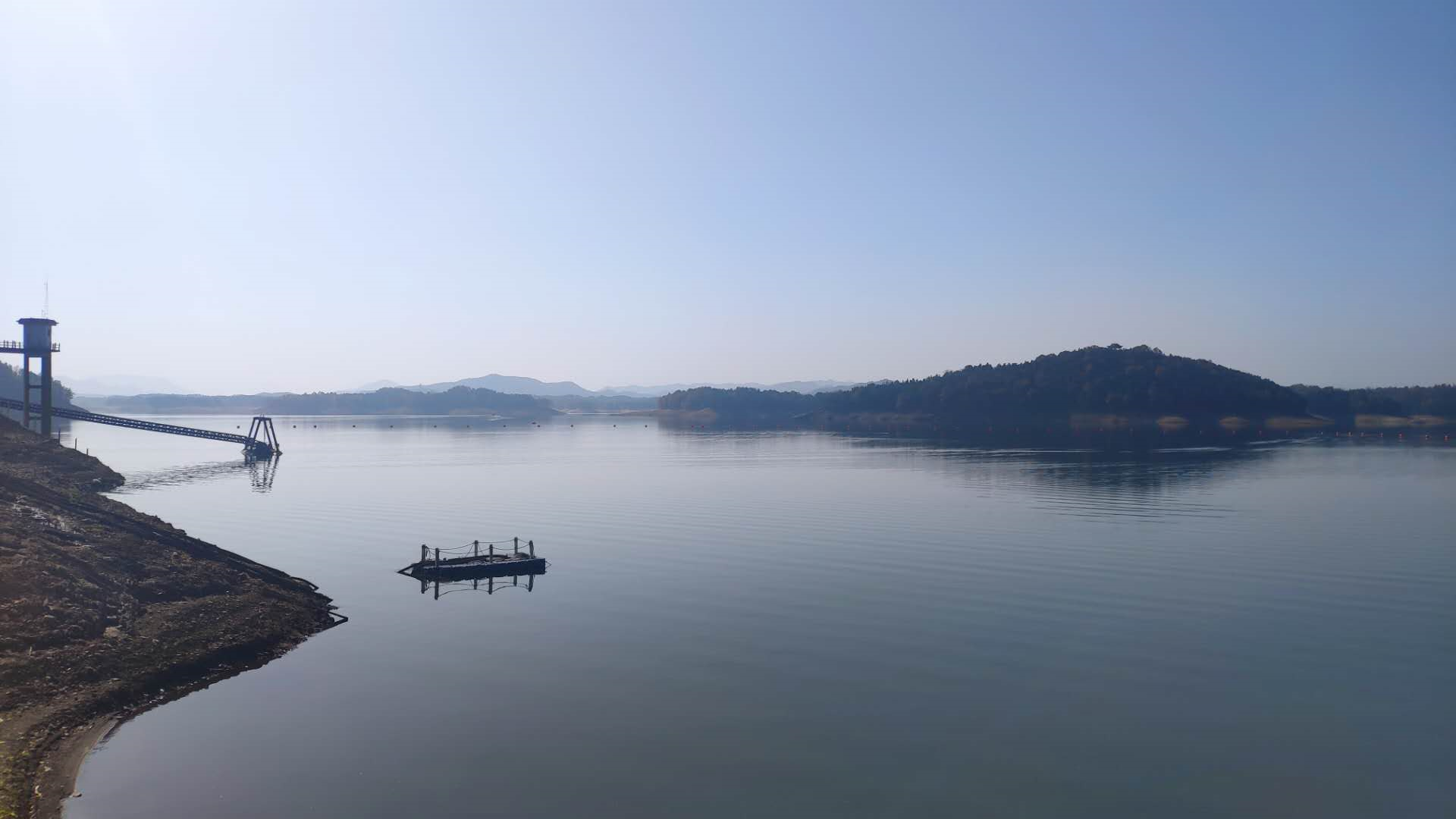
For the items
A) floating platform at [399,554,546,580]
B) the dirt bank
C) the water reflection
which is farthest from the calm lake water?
the water reflection

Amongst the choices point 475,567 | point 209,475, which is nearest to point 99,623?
point 475,567

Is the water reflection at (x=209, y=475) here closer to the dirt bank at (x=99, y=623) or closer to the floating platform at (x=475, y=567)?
the dirt bank at (x=99, y=623)

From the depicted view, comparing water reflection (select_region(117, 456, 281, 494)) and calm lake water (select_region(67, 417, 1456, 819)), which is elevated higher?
water reflection (select_region(117, 456, 281, 494))

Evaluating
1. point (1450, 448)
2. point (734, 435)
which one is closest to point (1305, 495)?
point (1450, 448)

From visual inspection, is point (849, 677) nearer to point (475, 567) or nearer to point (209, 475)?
point (475, 567)

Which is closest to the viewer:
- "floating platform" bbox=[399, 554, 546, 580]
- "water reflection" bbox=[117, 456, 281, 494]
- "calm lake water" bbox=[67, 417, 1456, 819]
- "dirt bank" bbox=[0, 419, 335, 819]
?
"calm lake water" bbox=[67, 417, 1456, 819]

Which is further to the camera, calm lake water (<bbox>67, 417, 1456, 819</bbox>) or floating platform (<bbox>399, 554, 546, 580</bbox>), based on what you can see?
floating platform (<bbox>399, 554, 546, 580</bbox>)

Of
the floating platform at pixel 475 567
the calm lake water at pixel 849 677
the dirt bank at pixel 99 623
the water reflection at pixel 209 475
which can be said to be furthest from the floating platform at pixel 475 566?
the water reflection at pixel 209 475

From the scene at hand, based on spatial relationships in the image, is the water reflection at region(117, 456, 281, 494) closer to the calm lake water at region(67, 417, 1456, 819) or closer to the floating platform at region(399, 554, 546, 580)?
the calm lake water at region(67, 417, 1456, 819)
